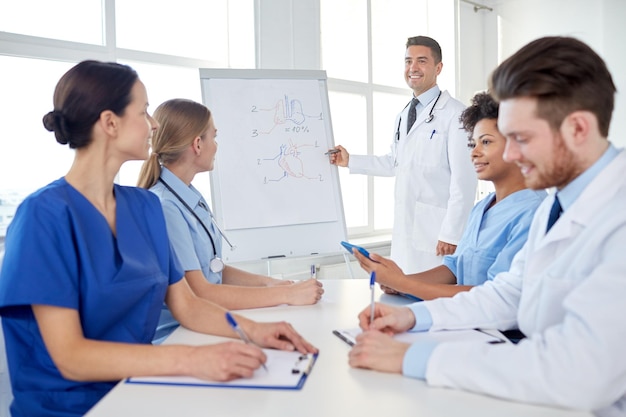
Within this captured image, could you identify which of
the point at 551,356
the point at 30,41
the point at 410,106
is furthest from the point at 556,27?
the point at 551,356

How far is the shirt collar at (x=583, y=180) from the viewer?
1.03 m

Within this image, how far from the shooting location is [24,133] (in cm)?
254

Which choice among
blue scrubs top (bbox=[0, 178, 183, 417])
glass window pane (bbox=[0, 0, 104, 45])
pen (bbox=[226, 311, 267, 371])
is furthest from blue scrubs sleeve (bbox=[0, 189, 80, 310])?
glass window pane (bbox=[0, 0, 104, 45])

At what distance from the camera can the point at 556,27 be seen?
14.8ft

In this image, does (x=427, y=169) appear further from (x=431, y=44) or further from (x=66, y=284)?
(x=66, y=284)

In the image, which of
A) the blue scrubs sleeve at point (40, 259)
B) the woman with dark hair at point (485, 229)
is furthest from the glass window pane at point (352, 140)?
the blue scrubs sleeve at point (40, 259)

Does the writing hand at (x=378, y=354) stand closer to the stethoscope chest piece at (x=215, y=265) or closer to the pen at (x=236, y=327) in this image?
the pen at (x=236, y=327)

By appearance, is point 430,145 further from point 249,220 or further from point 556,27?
point 556,27

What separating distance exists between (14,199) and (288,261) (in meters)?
1.52

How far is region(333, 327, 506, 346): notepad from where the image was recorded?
1225 millimetres

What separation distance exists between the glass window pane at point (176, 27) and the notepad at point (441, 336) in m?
2.25

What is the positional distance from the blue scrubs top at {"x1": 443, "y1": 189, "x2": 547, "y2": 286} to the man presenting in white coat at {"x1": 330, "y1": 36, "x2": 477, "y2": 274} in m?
1.07

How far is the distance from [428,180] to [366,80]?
4.23ft

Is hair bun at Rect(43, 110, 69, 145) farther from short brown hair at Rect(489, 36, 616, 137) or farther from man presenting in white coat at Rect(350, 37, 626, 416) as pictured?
short brown hair at Rect(489, 36, 616, 137)
